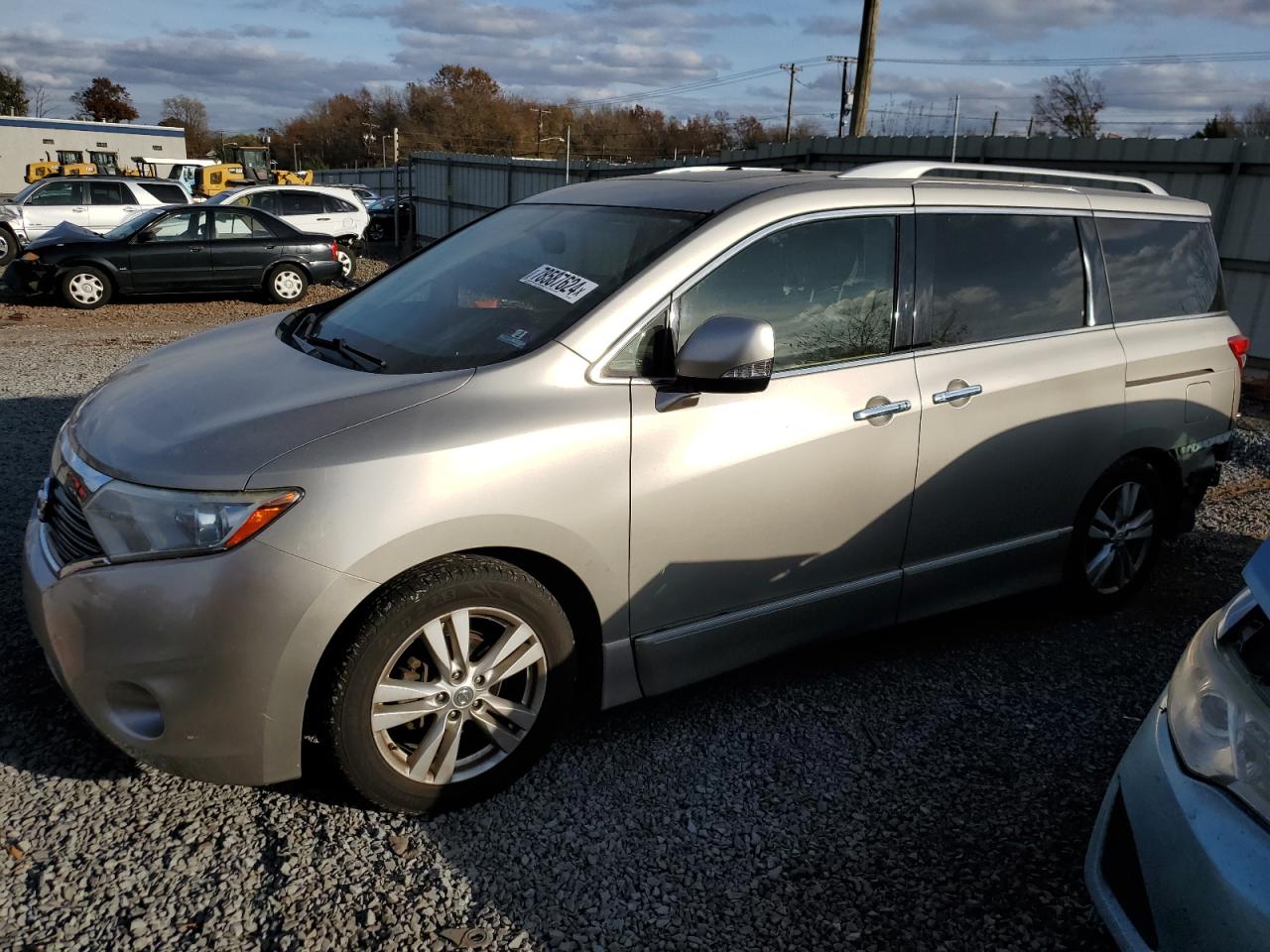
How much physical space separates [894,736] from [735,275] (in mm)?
1669

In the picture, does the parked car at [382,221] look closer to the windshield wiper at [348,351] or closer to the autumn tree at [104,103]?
the windshield wiper at [348,351]

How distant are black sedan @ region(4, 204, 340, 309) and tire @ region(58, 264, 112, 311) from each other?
0.01 meters

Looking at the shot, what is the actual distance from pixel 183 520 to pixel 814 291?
6.87ft

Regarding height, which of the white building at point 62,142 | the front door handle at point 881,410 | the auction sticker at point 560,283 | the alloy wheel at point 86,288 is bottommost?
the alloy wheel at point 86,288

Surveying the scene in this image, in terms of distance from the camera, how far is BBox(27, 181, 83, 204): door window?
17547mm

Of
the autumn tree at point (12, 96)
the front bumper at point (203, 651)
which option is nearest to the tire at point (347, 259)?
the front bumper at point (203, 651)

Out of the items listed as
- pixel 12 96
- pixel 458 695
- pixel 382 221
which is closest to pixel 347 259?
pixel 382 221

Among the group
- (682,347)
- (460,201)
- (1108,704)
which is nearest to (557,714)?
(682,347)

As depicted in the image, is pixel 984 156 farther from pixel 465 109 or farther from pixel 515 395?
pixel 465 109

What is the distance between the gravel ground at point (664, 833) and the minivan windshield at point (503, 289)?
1.36 m

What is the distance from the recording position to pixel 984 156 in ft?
36.2

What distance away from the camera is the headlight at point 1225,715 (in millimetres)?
1843

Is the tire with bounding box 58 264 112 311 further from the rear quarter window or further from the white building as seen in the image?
the white building

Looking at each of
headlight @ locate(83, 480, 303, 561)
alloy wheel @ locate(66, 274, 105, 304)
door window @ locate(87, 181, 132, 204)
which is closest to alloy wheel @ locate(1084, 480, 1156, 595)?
headlight @ locate(83, 480, 303, 561)
